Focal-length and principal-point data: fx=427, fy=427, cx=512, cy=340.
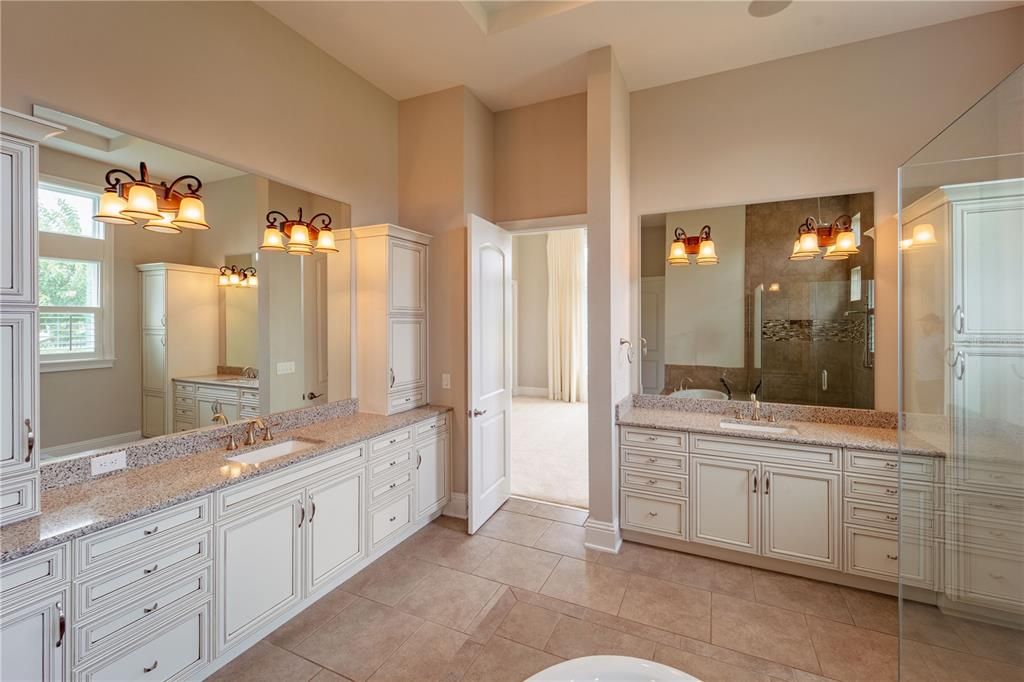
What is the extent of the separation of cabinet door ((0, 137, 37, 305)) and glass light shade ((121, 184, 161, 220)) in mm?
364

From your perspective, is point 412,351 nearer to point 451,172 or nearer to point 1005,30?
point 451,172

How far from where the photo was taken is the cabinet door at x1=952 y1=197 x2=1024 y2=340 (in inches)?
69.3

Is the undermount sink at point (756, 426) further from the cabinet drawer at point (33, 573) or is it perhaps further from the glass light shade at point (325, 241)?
the cabinet drawer at point (33, 573)

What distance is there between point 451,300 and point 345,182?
1.18m

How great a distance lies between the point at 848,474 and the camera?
250cm

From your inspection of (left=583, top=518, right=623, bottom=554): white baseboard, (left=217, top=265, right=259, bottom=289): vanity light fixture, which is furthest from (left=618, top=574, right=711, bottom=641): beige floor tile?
(left=217, top=265, right=259, bottom=289): vanity light fixture

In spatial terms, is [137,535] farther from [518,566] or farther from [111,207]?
[518,566]

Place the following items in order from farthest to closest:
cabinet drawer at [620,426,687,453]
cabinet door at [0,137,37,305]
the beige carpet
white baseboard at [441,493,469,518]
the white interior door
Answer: the beige carpet < white baseboard at [441,493,469,518] < the white interior door < cabinet drawer at [620,426,687,453] < cabinet door at [0,137,37,305]

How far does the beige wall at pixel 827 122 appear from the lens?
2.69 metres

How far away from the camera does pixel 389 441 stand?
9.48 ft

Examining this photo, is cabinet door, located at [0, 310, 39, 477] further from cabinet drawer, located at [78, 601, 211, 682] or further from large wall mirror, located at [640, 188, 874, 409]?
large wall mirror, located at [640, 188, 874, 409]

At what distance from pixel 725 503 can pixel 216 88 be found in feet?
12.9

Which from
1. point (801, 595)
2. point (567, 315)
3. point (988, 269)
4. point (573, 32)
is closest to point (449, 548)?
point (801, 595)

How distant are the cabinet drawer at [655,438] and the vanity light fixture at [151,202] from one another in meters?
2.83
